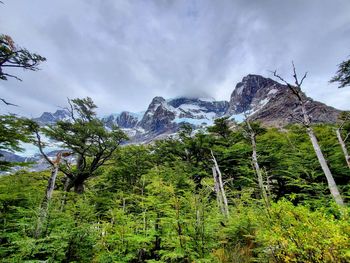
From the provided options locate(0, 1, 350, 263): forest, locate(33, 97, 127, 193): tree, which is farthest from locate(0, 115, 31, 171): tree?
locate(33, 97, 127, 193): tree

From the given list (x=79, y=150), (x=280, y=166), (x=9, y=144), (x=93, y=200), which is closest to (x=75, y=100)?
(x=79, y=150)

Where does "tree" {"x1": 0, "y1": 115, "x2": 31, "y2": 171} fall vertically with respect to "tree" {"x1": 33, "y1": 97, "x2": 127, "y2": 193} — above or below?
below

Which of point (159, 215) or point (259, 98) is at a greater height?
point (259, 98)

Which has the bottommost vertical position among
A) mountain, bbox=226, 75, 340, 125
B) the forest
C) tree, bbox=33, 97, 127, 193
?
the forest

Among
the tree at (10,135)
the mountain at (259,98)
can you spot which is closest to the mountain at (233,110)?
the mountain at (259,98)

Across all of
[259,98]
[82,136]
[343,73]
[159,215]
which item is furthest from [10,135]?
[259,98]

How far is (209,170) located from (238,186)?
3.63m

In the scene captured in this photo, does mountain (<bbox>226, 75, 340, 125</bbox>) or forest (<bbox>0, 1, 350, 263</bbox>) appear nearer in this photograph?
forest (<bbox>0, 1, 350, 263</bbox>)

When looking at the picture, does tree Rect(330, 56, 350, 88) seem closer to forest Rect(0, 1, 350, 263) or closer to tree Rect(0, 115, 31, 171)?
forest Rect(0, 1, 350, 263)

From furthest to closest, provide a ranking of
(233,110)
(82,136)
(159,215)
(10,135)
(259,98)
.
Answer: (233,110), (259,98), (82,136), (10,135), (159,215)

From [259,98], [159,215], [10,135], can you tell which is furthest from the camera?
[259,98]

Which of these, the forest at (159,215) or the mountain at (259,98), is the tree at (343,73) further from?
the mountain at (259,98)

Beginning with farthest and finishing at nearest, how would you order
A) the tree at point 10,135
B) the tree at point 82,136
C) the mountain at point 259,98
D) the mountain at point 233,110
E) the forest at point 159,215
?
the mountain at point 233,110, the mountain at point 259,98, the tree at point 82,136, the tree at point 10,135, the forest at point 159,215

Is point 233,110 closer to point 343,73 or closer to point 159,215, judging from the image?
point 343,73
